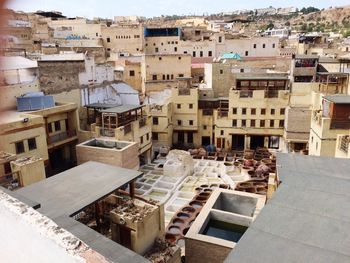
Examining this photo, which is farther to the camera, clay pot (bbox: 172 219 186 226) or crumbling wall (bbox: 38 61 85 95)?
crumbling wall (bbox: 38 61 85 95)


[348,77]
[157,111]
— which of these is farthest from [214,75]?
[348,77]

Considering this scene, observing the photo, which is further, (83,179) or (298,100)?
(298,100)

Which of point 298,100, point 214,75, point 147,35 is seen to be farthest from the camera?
point 147,35

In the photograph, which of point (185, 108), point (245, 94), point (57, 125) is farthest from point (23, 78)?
point (245, 94)

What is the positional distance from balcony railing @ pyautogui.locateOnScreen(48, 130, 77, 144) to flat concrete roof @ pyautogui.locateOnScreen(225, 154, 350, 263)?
15.4 metres

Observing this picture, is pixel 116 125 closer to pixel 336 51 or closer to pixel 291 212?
pixel 291 212

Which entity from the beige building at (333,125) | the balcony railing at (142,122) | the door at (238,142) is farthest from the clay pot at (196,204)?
the door at (238,142)

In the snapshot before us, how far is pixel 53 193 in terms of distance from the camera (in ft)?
37.4

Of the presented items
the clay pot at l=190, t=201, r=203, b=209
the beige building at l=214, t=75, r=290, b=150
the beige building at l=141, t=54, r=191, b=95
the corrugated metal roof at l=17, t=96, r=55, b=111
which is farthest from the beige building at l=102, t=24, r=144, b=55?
the clay pot at l=190, t=201, r=203, b=209

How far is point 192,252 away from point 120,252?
219 inches

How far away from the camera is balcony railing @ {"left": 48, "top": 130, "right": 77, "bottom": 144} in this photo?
68.0 ft

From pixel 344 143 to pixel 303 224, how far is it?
10091 millimetres

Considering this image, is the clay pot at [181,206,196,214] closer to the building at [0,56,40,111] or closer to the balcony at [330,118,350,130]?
the balcony at [330,118,350,130]

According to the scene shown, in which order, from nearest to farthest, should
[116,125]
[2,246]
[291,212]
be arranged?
[2,246] → [291,212] → [116,125]
